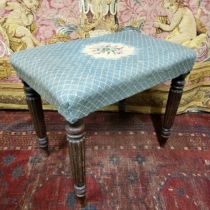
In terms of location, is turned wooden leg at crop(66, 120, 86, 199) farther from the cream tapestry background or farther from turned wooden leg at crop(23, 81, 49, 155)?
the cream tapestry background

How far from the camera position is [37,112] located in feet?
3.25

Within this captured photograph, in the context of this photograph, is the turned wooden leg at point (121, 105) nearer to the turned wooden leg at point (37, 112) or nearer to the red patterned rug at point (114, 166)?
the red patterned rug at point (114, 166)

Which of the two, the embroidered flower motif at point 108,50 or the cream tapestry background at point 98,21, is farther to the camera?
the cream tapestry background at point 98,21

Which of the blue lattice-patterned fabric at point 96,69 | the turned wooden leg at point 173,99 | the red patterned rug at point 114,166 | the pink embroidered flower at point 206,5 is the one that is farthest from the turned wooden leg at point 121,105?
the pink embroidered flower at point 206,5

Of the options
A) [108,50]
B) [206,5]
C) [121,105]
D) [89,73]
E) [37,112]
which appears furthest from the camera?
[121,105]

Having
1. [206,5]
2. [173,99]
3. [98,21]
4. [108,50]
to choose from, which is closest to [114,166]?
[173,99]

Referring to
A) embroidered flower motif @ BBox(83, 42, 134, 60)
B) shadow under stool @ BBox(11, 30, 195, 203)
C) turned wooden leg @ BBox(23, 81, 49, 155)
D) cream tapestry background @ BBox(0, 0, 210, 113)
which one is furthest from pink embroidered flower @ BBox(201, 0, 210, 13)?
turned wooden leg @ BBox(23, 81, 49, 155)

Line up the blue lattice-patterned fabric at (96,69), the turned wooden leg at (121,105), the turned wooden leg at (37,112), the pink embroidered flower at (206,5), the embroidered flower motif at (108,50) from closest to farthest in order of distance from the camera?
the blue lattice-patterned fabric at (96,69) → the embroidered flower motif at (108,50) → the turned wooden leg at (37,112) → the pink embroidered flower at (206,5) → the turned wooden leg at (121,105)

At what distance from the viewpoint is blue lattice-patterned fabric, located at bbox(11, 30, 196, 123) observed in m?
0.68

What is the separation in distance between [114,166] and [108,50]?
48 cm

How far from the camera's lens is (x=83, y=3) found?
44.3 inches

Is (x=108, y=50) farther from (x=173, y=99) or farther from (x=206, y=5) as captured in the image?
(x=206, y=5)

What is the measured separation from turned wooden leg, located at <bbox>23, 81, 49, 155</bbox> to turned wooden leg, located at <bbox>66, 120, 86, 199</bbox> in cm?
28

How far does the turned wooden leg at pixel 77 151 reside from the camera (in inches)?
28.4
